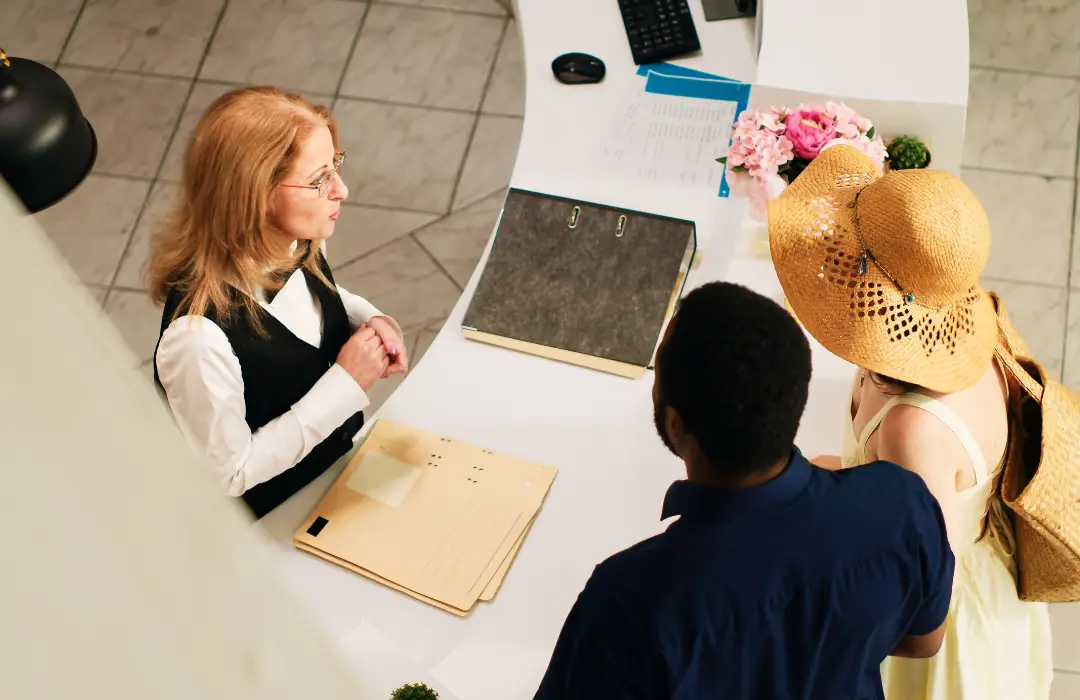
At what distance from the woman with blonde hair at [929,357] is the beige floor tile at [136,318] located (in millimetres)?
2223

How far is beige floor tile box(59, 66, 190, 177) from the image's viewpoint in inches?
138

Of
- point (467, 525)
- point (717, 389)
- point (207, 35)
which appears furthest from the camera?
point (207, 35)

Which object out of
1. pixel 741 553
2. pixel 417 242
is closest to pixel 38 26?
pixel 417 242

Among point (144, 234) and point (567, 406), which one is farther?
point (144, 234)

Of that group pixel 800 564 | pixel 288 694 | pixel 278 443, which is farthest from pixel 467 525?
pixel 288 694

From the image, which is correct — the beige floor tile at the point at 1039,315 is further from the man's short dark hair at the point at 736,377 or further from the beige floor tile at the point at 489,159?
the man's short dark hair at the point at 736,377

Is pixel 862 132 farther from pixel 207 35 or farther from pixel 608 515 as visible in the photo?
pixel 207 35

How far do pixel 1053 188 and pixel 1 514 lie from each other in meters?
3.73

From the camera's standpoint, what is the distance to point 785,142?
1885 millimetres

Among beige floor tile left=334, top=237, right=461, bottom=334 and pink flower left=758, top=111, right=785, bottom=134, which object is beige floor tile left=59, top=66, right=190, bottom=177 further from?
pink flower left=758, top=111, right=785, bottom=134

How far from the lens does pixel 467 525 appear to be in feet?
5.57

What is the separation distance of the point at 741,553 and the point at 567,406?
0.79 meters

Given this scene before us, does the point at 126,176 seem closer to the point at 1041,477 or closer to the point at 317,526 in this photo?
the point at 317,526

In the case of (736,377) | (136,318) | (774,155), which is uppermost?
(736,377)
